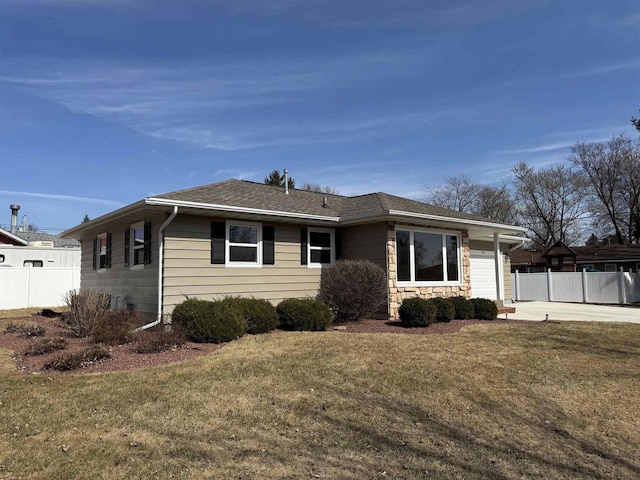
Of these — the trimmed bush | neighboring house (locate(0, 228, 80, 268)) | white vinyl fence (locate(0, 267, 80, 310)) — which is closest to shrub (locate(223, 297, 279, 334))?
the trimmed bush

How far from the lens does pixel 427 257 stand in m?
12.7

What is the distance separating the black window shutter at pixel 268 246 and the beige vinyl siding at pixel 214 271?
0.11 meters

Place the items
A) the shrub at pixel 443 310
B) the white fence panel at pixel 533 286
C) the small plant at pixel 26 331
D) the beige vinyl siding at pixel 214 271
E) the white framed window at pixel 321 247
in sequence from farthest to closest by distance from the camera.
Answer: the white fence panel at pixel 533 286 < the white framed window at pixel 321 247 < the shrub at pixel 443 310 < the beige vinyl siding at pixel 214 271 < the small plant at pixel 26 331

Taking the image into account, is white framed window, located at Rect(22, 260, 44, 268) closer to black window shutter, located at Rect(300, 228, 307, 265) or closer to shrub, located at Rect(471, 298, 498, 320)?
black window shutter, located at Rect(300, 228, 307, 265)

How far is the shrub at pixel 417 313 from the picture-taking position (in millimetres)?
10094

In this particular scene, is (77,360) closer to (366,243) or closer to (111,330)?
(111,330)

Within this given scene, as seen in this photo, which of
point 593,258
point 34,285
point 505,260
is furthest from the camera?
point 593,258

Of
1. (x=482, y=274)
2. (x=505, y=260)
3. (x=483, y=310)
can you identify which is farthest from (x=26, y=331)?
(x=505, y=260)

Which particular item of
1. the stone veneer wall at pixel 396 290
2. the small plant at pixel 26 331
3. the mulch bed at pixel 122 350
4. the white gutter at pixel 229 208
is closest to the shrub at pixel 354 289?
the mulch bed at pixel 122 350

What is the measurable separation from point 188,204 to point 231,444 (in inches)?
251

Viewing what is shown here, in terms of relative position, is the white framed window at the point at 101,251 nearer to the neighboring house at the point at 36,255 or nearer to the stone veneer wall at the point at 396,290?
the stone veneer wall at the point at 396,290

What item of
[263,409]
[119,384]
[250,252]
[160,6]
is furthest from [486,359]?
[160,6]

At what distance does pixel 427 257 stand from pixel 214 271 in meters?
6.15

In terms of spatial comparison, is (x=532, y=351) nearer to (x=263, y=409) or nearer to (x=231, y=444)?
(x=263, y=409)
